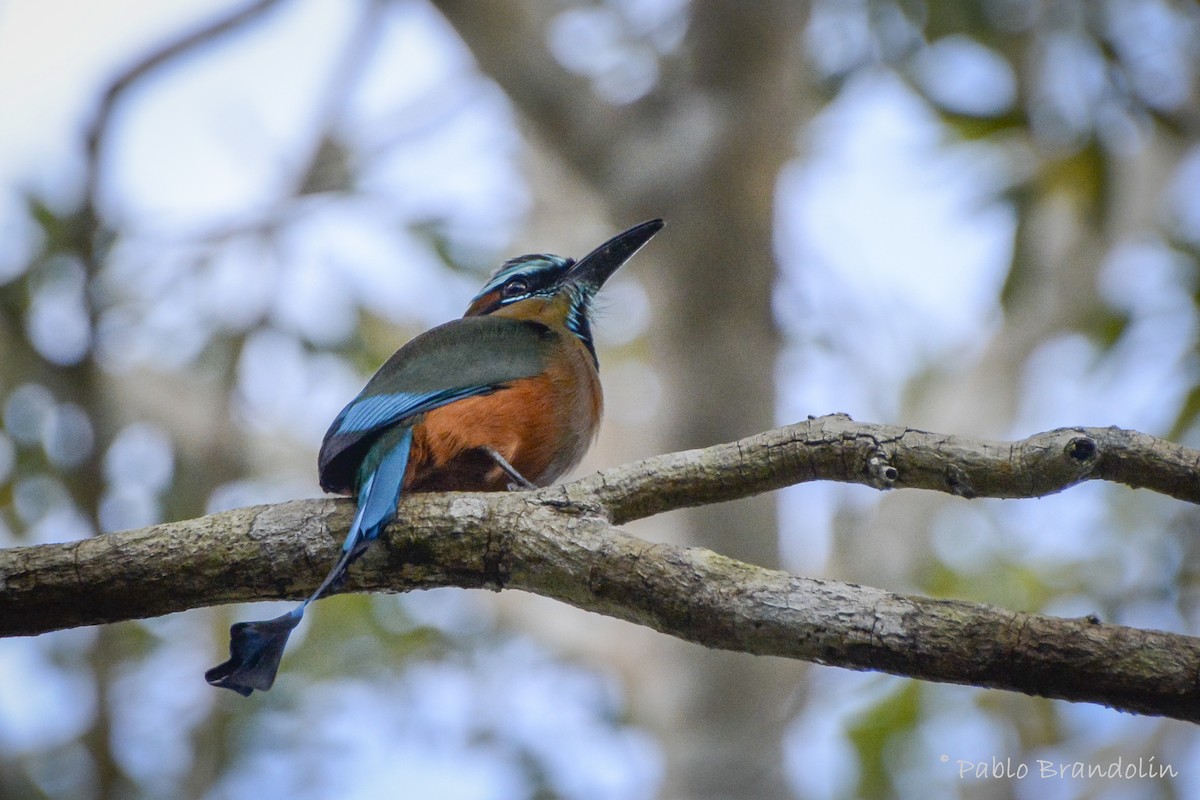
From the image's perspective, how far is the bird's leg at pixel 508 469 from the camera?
378 centimetres

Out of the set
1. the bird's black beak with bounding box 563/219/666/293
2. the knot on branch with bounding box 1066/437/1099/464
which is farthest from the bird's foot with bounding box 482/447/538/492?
the knot on branch with bounding box 1066/437/1099/464

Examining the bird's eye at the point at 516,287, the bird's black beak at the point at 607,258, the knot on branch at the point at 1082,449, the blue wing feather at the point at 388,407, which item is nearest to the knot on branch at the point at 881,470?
the knot on branch at the point at 1082,449

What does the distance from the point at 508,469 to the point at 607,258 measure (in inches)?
52.7

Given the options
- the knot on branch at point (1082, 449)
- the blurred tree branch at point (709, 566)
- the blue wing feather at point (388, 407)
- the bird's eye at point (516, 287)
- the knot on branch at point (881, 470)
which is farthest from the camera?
the bird's eye at point (516, 287)

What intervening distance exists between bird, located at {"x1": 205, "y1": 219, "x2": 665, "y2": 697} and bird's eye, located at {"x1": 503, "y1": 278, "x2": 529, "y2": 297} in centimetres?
33

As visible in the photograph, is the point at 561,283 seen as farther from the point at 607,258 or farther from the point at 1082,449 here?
the point at 1082,449

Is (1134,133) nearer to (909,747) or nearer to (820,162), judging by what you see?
(820,162)

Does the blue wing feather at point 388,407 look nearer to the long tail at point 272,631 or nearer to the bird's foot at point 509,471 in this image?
the bird's foot at point 509,471

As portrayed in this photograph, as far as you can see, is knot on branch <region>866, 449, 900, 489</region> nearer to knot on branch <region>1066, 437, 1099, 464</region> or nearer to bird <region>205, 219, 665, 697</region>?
knot on branch <region>1066, 437, 1099, 464</region>

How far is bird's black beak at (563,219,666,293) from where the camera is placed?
4.73 metres

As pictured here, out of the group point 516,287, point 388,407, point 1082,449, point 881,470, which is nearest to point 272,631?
point 388,407

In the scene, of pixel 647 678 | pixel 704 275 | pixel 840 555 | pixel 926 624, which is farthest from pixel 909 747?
pixel 926 624

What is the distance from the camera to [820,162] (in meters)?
10.7

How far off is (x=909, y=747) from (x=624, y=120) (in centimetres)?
466
